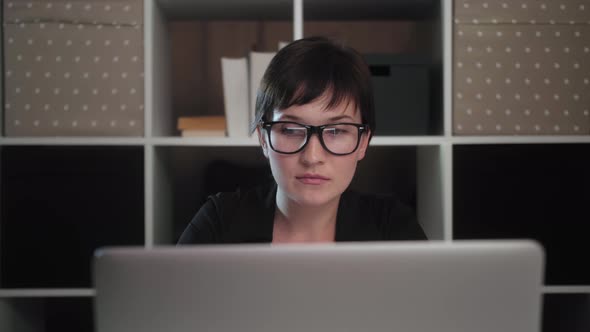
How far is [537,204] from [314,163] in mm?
840

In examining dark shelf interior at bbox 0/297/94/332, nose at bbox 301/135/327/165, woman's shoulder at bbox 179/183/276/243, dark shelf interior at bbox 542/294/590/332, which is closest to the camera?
nose at bbox 301/135/327/165

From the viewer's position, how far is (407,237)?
1202mm

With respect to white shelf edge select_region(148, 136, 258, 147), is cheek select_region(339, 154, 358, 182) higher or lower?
lower

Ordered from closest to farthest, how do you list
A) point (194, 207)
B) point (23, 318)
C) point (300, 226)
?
point (300, 226)
point (23, 318)
point (194, 207)

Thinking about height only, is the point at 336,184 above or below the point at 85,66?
below

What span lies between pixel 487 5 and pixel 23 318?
177 centimetres

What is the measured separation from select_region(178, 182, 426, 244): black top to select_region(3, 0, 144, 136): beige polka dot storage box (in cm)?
44

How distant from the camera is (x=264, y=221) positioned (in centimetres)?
122

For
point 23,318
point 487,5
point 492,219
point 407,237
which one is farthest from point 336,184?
point 23,318

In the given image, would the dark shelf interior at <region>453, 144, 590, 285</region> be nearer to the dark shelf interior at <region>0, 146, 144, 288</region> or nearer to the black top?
the black top

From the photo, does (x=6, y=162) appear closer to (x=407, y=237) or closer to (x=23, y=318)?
(x=23, y=318)

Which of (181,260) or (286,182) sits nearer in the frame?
(181,260)

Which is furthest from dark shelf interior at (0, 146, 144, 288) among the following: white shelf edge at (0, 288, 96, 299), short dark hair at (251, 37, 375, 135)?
short dark hair at (251, 37, 375, 135)

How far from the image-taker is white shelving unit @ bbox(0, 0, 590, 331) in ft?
4.85
